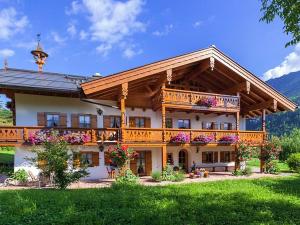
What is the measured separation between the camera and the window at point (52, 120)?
18125 mm

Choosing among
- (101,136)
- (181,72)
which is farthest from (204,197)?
(181,72)

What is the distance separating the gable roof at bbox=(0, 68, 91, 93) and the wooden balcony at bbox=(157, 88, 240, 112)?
19.4 ft

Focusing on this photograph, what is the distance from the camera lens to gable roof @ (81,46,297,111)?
54.4ft

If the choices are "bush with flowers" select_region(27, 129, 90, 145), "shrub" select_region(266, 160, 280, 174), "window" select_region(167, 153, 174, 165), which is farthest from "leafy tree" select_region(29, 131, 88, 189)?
"shrub" select_region(266, 160, 280, 174)

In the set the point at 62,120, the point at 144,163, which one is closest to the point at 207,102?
the point at 144,163

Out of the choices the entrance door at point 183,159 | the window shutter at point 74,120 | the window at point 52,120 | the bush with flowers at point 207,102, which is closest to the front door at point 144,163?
the entrance door at point 183,159

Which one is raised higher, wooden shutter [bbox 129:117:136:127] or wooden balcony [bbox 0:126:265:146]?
wooden shutter [bbox 129:117:136:127]

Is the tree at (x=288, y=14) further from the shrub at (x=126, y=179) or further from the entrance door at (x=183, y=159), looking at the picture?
the entrance door at (x=183, y=159)

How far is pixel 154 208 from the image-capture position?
8.70 meters

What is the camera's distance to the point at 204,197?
10.7 meters

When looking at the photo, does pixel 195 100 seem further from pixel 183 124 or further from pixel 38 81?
pixel 38 81

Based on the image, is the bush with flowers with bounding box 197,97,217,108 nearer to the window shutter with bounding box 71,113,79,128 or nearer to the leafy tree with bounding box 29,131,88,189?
the window shutter with bounding box 71,113,79,128

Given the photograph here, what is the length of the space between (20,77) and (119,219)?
13.4m

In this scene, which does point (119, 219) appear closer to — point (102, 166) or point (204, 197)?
point (204, 197)
